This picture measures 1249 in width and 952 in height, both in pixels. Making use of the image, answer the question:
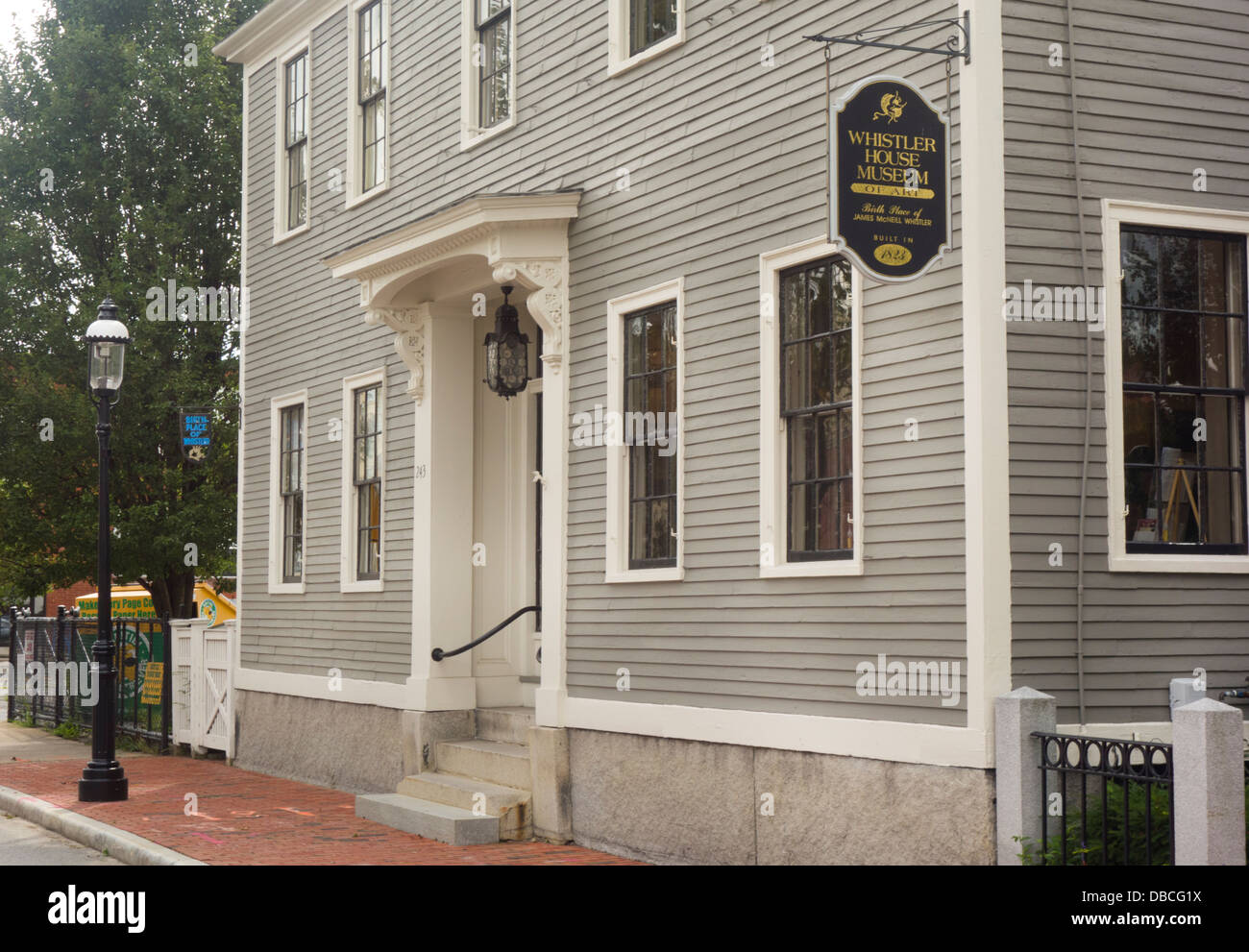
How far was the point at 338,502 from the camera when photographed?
52.4ft

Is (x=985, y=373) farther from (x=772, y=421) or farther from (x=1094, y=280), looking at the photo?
(x=772, y=421)

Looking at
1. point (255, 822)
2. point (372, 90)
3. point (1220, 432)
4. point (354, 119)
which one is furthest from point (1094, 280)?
point (354, 119)

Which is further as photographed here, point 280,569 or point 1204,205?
point 280,569

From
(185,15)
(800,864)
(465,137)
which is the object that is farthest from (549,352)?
(185,15)

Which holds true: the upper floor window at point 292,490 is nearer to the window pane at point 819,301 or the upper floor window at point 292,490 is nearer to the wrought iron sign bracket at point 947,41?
the window pane at point 819,301

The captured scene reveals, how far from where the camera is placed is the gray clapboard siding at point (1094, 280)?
812cm

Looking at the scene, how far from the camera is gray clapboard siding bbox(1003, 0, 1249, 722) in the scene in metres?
8.12

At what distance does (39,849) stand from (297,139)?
29.1ft

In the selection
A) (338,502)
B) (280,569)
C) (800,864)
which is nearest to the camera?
(800,864)

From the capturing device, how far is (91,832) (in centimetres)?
1189

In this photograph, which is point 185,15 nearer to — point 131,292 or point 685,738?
point 131,292

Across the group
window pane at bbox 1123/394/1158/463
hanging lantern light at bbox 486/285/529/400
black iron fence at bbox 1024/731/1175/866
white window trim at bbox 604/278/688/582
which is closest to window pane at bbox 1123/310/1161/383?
window pane at bbox 1123/394/1158/463

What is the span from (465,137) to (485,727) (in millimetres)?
5269

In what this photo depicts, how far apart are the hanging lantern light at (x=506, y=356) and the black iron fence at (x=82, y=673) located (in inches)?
285
